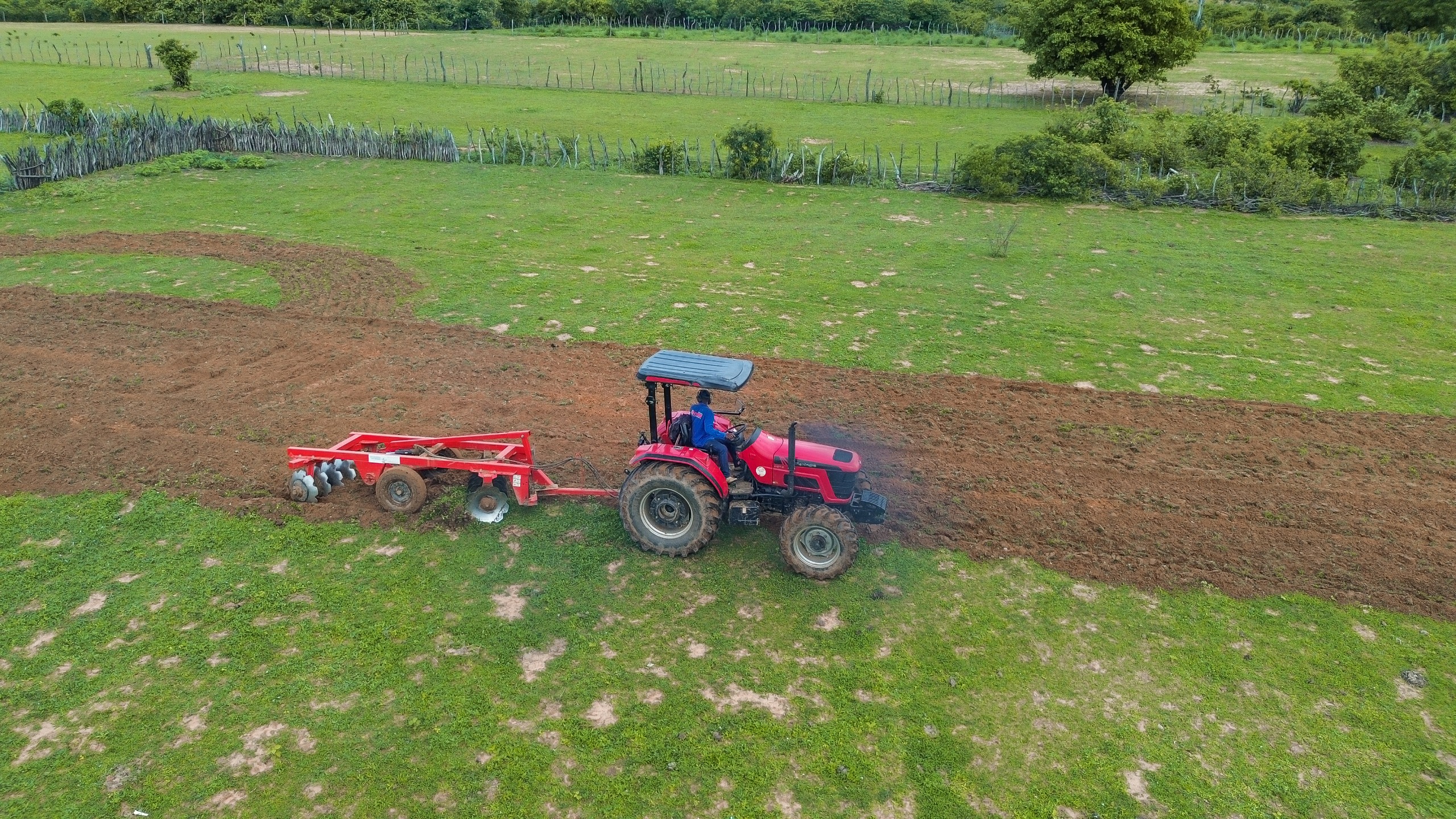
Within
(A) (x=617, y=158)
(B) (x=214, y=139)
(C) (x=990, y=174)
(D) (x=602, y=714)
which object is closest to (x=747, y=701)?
(D) (x=602, y=714)

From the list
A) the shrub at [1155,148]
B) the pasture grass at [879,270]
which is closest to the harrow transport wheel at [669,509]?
the pasture grass at [879,270]

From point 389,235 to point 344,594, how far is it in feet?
47.3

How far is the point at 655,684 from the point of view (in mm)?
7941

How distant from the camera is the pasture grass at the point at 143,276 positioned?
17.6 m

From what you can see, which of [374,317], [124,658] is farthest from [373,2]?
[124,658]

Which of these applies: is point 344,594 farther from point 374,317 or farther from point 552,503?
point 374,317

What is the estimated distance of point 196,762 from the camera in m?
7.05

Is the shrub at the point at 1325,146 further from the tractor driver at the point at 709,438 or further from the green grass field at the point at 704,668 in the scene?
the tractor driver at the point at 709,438

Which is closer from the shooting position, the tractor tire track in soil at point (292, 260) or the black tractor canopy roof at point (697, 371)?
the black tractor canopy roof at point (697, 371)

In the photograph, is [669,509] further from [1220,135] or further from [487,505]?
[1220,135]

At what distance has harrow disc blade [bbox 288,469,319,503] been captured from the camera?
1048cm

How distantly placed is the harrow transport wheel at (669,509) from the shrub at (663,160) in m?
20.3

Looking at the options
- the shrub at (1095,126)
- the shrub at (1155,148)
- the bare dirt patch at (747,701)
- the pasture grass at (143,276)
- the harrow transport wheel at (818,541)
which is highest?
the shrub at (1095,126)

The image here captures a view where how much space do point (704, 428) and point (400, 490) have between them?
11.9ft
